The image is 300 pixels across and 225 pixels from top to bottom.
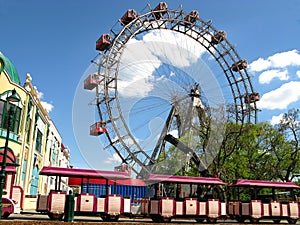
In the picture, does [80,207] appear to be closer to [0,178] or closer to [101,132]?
[0,178]

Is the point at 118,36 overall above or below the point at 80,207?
above

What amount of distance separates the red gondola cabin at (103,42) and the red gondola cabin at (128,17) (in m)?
2.50

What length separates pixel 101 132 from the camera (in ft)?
105

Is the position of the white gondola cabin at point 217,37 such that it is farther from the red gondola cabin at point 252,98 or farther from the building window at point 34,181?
the building window at point 34,181

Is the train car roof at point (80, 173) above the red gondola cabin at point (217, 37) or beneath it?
beneath

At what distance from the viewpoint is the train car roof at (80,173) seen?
663 inches

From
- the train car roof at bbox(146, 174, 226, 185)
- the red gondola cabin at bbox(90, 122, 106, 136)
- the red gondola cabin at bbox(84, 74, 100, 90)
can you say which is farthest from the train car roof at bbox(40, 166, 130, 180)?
the red gondola cabin at bbox(84, 74, 100, 90)

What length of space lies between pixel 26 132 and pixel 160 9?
1908 centimetres

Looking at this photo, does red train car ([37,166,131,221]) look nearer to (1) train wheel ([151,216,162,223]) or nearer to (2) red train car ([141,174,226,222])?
(2) red train car ([141,174,226,222])

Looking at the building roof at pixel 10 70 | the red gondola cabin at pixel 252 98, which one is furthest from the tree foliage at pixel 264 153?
the building roof at pixel 10 70

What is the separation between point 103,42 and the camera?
32.9 metres

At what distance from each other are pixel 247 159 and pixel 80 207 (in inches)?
837

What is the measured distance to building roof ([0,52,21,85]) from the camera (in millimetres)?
24659

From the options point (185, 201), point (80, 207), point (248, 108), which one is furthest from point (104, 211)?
point (248, 108)
